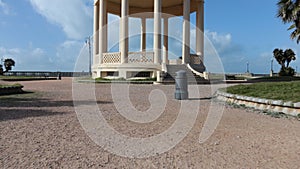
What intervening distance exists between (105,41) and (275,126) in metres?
20.2

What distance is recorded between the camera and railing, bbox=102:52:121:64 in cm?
2128

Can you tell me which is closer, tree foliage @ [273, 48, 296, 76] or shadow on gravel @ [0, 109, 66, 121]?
shadow on gravel @ [0, 109, 66, 121]

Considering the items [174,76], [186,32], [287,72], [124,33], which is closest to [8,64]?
[124,33]

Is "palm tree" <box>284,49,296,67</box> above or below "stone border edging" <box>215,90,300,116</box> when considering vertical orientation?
above

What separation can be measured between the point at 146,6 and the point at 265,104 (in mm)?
22535

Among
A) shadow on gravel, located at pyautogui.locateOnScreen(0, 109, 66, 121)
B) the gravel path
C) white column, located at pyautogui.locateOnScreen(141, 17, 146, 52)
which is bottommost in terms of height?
the gravel path

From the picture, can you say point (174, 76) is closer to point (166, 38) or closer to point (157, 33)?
point (157, 33)

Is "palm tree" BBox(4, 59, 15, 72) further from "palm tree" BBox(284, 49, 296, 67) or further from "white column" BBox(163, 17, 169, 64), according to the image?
"palm tree" BBox(284, 49, 296, 67)

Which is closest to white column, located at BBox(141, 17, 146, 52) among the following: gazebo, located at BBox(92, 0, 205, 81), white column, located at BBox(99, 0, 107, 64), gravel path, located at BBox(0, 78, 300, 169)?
gazebo, located at BBox(92, 0, 205, 81)

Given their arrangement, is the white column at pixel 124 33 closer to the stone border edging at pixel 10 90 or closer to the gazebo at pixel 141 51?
the gazebo at pixel 141 51

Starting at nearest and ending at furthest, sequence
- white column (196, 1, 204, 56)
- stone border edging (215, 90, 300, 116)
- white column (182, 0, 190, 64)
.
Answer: stone border edging (215, 90, 300, 116) < white column (182, 0, 190, 64) < white column (196, 1, 204, 56)

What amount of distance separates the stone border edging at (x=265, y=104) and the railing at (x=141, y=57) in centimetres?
1148

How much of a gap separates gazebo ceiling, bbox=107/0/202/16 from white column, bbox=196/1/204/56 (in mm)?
1592


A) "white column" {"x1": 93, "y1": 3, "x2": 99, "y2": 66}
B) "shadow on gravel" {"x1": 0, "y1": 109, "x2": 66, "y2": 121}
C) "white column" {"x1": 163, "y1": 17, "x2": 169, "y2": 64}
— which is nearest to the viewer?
"shadow on gravel" {"x1": 0, "y1": 109, "x2": 66, "y2": 121}
